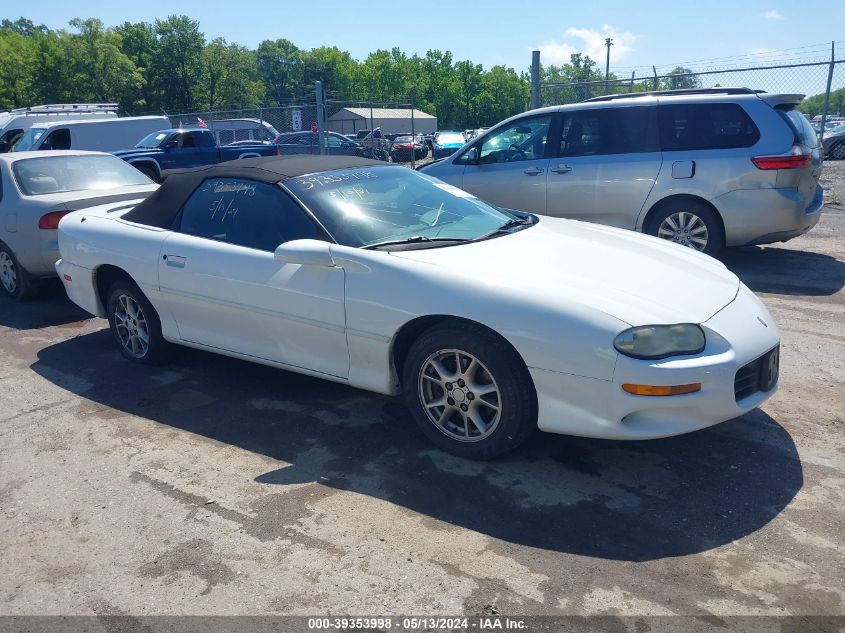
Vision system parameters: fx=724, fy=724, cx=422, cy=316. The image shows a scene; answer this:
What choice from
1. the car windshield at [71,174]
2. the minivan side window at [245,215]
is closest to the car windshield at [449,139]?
the car windshield at [71,174]

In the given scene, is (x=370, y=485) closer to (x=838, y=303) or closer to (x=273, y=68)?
(x=838, y=303)

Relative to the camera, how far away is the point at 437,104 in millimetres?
76125

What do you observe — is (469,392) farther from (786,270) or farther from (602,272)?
(786,270)

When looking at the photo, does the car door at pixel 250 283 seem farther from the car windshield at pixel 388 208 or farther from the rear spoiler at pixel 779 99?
the rear spoiler at pixel 779 99

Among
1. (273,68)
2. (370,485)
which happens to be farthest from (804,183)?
(273,68)

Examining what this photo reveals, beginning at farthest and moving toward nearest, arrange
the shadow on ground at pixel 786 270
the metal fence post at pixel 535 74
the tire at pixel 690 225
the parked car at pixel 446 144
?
the parked car at pixel 446 144 → the metal fence post at pixel 535 74 → the tire at pixel 690 225 → the shadow on ground at pixel 786 270

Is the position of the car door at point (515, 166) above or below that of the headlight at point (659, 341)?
above

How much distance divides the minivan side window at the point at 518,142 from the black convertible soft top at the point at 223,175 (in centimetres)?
362

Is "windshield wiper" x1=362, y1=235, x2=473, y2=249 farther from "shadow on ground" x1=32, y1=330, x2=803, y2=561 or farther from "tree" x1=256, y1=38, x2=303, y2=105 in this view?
"tree" x1=256, y1=38, x2=303, y2=105

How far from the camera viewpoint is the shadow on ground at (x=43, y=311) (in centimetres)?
684

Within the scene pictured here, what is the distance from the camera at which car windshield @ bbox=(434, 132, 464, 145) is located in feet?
112

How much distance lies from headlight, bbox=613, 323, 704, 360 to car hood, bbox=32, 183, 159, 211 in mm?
5785

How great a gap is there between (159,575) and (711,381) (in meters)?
2.51

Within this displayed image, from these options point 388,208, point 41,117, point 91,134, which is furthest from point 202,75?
point 388,208
